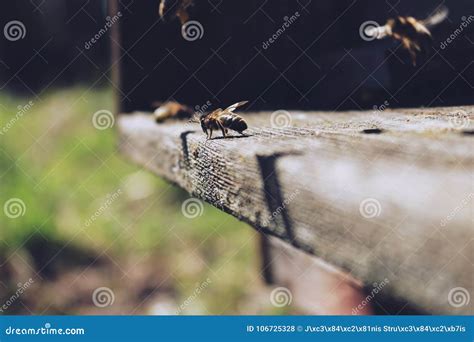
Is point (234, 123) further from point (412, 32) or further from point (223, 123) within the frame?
point (412, 32)

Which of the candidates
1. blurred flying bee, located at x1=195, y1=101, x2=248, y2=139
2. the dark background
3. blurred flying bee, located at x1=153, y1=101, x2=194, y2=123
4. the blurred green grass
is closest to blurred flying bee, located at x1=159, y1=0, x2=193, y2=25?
the dark background

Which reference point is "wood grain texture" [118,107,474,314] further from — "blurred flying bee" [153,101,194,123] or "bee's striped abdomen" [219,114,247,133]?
"blurred flying bee" [153,101,194,123]

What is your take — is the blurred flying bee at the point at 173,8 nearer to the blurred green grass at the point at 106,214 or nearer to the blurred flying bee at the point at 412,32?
the blurred flying bee at the point at 412,32

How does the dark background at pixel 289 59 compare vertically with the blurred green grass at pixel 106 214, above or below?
above

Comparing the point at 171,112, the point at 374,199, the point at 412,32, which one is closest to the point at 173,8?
the point at 171,112

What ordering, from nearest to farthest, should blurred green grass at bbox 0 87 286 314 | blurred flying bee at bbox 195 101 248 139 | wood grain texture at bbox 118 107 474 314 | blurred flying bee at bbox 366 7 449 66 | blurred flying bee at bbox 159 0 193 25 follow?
wood grain texture at bbox 118 107 474 314
blurred flying bee at bbox 195 101 248 139
blurred flying bee at bbox 366 7 449 66
blurred flying bee at bbox 159 0 193 25
blurred green grass at bbox 0 87 286 314

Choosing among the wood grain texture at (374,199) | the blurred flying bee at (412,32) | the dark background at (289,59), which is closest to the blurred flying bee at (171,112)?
the dark background at (289,59)
